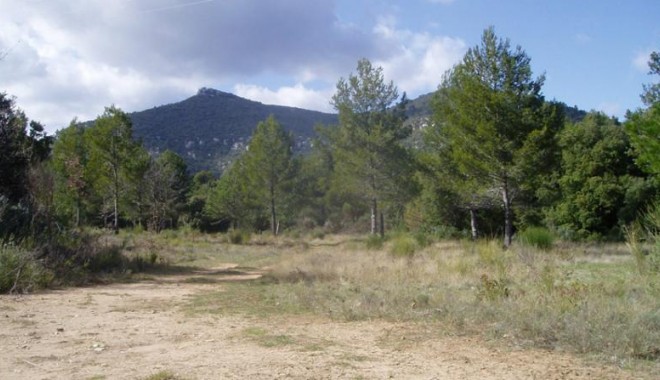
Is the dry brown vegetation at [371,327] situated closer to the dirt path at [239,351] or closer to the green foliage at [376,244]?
the dirt path at [239,351]

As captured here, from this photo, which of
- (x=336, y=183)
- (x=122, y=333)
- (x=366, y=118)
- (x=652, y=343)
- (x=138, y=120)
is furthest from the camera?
(x=138, y=120)

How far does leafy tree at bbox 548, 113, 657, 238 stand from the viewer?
99.5 ft

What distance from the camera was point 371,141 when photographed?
33.1 m

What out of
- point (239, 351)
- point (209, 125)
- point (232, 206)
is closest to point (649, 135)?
point (239, 351)

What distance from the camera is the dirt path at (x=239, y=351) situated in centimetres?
504

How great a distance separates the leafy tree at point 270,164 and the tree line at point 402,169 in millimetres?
91

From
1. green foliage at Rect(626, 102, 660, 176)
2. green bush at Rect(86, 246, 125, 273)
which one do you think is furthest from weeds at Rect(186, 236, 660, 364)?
green foliage at Rect(626, 102, 660, 176)

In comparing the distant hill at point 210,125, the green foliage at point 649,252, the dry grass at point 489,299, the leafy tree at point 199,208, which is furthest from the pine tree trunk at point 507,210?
the distant hill at point 210,125

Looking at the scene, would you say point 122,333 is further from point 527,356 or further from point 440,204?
point 440,204

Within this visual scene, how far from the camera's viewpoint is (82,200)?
39.2m

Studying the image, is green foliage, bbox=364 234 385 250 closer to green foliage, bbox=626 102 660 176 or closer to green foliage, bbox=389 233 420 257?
green foliage, bbox=389 233 420 257

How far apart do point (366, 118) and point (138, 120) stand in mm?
56524

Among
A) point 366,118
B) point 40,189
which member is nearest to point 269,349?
point 40,189

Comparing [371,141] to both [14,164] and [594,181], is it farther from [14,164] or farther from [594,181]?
[14,164]
